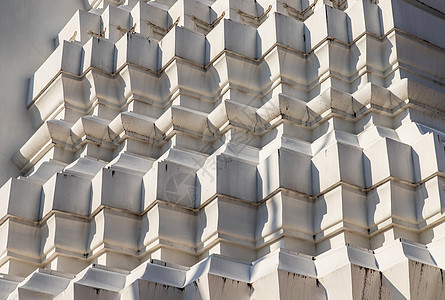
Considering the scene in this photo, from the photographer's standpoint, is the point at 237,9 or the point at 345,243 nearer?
the point at 345,243

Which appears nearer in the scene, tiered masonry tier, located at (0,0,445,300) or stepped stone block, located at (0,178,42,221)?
tiered masonry tier, located at (0,0,445,300)

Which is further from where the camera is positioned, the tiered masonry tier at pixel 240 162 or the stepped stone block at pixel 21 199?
the stepped stone block at pixel 21 199

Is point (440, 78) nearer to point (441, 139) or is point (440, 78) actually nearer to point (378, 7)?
point (378, 7)

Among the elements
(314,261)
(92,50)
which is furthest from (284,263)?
(92,50)

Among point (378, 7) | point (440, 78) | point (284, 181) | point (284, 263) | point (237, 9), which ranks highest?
point (237, 9)

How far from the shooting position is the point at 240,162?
34.0 ft

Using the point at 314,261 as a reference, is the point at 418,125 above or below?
above

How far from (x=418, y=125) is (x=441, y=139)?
699mm

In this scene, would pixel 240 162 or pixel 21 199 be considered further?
pixel 21 199

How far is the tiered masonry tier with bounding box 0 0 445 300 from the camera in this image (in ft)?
28.9

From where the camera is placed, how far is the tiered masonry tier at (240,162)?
8.80 m

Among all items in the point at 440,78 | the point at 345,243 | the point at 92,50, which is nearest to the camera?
the point at 345,243

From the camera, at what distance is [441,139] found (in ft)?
32.0

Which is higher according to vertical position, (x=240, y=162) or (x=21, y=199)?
(x=240, y=162)
